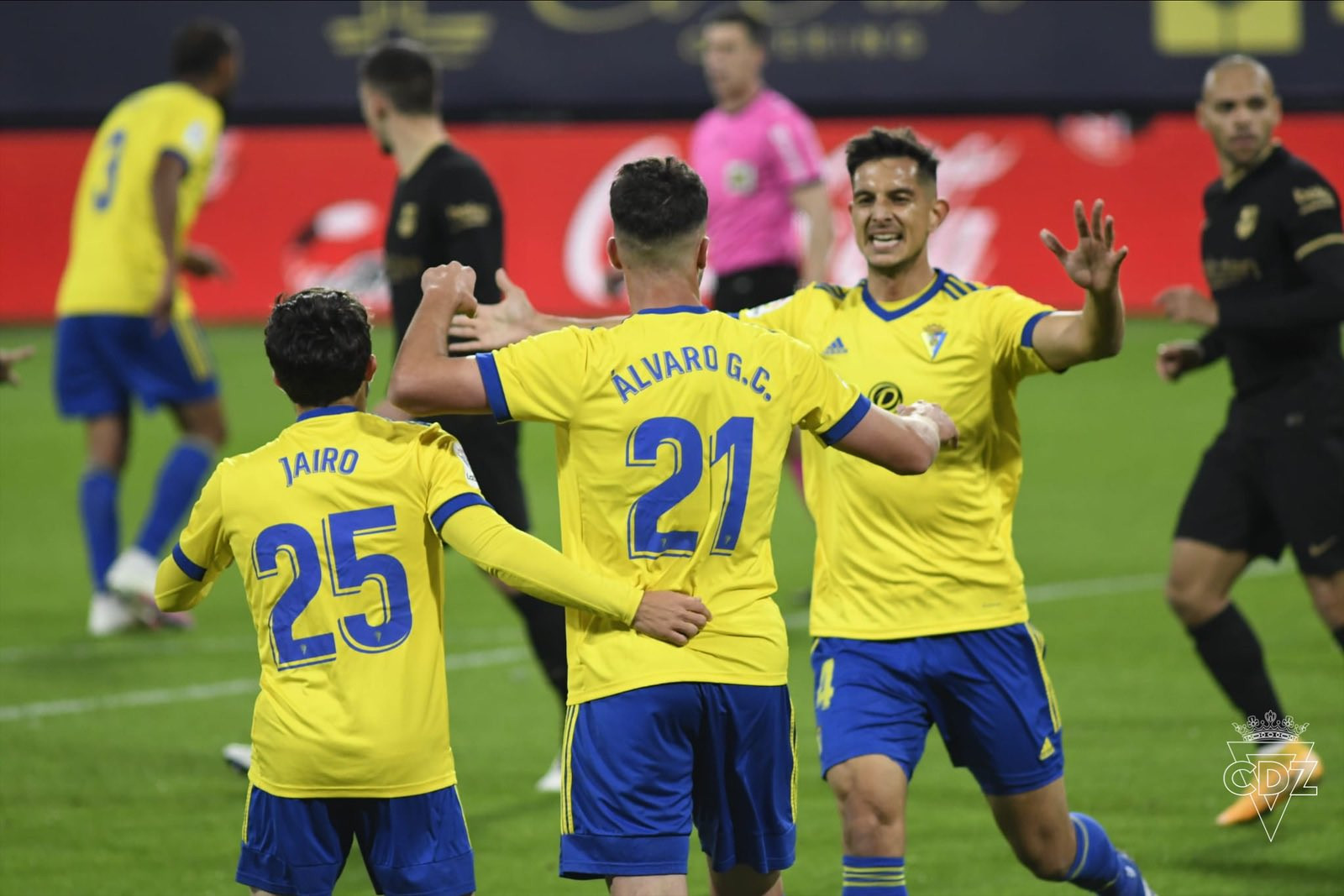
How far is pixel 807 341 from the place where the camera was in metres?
5.16

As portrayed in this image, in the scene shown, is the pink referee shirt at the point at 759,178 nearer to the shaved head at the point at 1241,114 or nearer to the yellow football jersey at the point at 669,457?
the shaved head at the point at 1241,114

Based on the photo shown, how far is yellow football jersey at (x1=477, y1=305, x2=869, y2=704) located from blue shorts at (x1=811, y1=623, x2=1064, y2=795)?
722 millimetres

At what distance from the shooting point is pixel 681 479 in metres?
4.11

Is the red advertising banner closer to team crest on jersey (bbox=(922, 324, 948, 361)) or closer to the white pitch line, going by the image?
the white pitch line

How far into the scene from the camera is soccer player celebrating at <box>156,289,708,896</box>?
408 centimetres

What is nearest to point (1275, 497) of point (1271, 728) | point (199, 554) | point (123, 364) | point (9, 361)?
point (1271, 728)

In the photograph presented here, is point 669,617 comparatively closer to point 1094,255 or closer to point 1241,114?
A: point 1094,255

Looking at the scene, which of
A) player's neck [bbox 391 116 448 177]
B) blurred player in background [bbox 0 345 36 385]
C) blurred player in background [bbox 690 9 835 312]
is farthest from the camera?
blurred player in background [bbox 690 9 835 312]

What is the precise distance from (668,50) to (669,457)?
47.7 feet

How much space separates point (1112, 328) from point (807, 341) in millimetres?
825

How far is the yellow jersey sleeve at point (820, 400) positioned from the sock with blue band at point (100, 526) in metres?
6.06

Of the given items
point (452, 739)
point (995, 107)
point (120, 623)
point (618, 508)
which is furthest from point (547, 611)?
point (995, 107)

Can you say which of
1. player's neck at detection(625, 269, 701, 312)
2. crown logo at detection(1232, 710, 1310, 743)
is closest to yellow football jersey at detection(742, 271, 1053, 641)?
player's neck at detection(625, 269, 701, 312)

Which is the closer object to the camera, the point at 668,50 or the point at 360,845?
the point at 360,845
